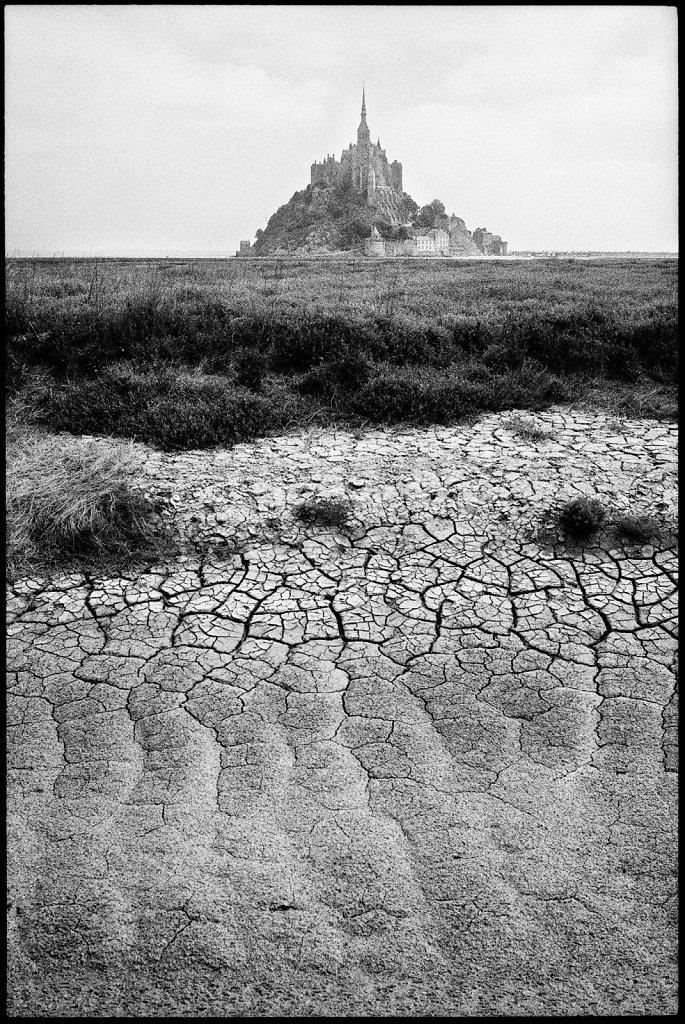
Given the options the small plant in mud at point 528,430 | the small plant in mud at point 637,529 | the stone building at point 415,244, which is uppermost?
the stone building at point 415,244

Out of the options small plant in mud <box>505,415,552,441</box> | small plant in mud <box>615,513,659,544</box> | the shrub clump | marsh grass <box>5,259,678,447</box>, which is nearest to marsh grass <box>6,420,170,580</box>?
the shrub clump

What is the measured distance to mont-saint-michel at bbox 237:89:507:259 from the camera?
389 ft

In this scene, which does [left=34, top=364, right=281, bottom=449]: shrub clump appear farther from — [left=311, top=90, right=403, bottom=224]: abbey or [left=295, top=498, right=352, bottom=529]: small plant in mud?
[left=311, top=90, right=403, bottom=224]: abbey

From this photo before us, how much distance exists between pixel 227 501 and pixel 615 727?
12.8ft

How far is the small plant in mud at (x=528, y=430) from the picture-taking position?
774cm

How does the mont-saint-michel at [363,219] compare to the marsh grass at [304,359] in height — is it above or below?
above

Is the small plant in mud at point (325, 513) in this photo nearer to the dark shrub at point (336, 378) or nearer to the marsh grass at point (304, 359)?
the marsh grass at point (304, 359)

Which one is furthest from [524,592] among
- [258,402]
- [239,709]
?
[258,402]

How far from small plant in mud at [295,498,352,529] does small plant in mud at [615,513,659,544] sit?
8.04ft

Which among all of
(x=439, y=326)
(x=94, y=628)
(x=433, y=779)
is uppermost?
(x=439, y=326)

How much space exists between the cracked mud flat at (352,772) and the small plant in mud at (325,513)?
4.9 inches

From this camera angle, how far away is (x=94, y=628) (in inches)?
191

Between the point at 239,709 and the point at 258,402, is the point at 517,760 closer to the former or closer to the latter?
the point at 239,709

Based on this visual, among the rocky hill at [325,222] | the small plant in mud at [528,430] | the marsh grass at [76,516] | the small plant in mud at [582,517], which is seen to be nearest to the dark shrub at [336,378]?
the small plant in mud at [528,430]
